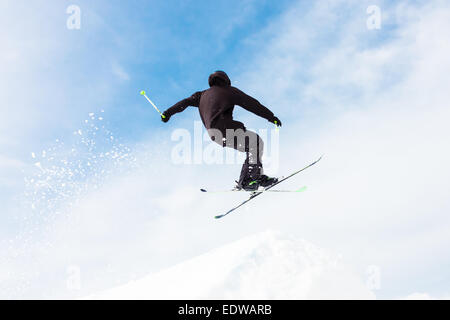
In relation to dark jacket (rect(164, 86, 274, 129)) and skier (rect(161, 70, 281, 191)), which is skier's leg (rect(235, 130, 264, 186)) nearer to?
skier (rect(161, 70, 281, 191))

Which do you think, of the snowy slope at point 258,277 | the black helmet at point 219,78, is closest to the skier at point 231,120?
the black helmet at point 219,78

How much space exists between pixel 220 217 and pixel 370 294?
3558 millimetres

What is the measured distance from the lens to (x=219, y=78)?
8117 mm

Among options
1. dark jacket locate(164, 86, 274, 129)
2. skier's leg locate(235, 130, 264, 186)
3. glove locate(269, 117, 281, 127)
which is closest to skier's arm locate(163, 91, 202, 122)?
dark jacket locate(164, 86, 274, 129)

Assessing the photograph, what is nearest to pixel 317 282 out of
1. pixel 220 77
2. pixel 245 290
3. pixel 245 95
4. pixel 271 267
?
pixel 271 267

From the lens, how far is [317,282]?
640cm

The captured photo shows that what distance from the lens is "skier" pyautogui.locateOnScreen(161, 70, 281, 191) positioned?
7891 mm

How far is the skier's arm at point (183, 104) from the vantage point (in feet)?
28.2

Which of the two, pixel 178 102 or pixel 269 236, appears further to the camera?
pixel 178 102

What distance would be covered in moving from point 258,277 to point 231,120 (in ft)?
10.3

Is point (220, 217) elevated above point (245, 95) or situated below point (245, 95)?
below

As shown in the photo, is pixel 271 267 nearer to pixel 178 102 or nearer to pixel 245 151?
pixel 245 151

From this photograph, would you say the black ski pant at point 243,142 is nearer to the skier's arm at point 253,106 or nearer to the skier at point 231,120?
the skier at point 231,120
